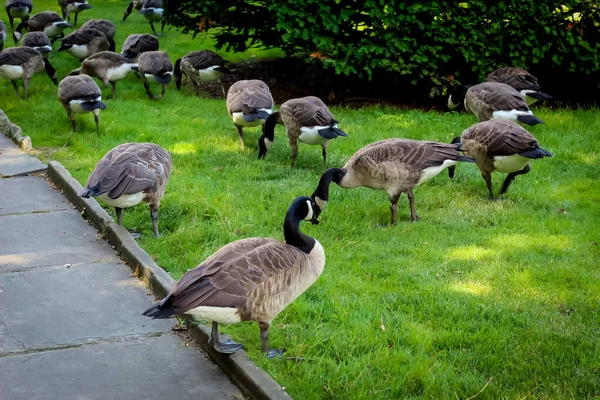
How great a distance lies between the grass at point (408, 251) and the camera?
4.78 metres

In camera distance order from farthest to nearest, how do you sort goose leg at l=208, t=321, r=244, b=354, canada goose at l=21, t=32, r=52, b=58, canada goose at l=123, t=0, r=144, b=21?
canada goose at l=123, t=0, r=144, b=21
canada goose at l=21, t=32, r=52, b=58
goose leg at l=208, t=321, r=244, b=354

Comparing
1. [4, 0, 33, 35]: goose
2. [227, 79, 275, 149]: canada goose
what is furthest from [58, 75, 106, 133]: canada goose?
[4, 0, 33, 35]: goose

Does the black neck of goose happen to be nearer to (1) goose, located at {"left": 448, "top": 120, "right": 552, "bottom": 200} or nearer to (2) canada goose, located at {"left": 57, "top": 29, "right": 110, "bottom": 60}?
(1) goose, located at {"left": 448, "top": 120, "right": 552, "bottom": 200}

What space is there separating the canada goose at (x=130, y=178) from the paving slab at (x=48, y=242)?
452mm

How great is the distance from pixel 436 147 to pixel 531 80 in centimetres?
481

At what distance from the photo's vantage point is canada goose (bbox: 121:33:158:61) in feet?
49.9

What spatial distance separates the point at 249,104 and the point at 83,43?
24.0 feet

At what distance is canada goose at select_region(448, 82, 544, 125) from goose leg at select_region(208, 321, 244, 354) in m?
6.38

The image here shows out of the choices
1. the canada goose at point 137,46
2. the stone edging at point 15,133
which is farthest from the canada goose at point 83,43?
the stone edging at point 15,133

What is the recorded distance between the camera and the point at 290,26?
12.1 meters

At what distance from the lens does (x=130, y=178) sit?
22.6 feet

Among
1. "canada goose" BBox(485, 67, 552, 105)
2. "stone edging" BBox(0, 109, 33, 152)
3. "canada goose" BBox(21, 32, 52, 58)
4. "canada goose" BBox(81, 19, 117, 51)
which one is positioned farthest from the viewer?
"canada goose" BBox(81, 19, 117, 51)

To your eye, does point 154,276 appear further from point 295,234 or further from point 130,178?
point 295,234

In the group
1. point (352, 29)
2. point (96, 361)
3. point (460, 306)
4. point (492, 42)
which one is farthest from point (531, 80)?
point (96, 361)
